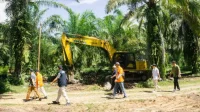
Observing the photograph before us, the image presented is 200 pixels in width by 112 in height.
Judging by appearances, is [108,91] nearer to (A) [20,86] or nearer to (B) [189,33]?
(A) [20,86]

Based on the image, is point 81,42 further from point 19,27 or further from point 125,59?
point 19,27

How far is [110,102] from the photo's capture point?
54.0 feet

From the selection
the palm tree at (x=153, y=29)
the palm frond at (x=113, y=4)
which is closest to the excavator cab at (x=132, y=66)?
the palm tree at (x=153, y=29)

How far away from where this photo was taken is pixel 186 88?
69.0 ft

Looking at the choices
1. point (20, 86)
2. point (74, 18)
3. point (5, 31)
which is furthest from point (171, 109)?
point (74, 18)

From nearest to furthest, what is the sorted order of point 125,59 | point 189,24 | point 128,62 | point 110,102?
point 110,102
point 125,59
point 128,62
point 189,24

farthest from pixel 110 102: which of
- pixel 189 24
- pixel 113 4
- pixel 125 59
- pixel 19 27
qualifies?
pixel 189 24

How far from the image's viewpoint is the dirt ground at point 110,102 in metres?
14.5

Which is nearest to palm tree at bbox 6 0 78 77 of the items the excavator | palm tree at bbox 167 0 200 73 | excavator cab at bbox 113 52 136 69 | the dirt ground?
the excavator

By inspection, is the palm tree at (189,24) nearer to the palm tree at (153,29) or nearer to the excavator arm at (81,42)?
the palm tree at (153,29)

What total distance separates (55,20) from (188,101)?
702 inches

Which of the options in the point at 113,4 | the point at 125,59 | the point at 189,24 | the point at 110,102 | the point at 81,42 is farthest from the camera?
the point at 189,24

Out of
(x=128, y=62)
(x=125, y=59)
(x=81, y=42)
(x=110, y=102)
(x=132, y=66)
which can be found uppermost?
(x=81, y=42)

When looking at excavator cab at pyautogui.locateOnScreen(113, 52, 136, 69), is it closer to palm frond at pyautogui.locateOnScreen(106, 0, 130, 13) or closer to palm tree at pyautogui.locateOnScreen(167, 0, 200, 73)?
palm frond at pyautogui.locateOnScreen(106, 0, 130, 13)
